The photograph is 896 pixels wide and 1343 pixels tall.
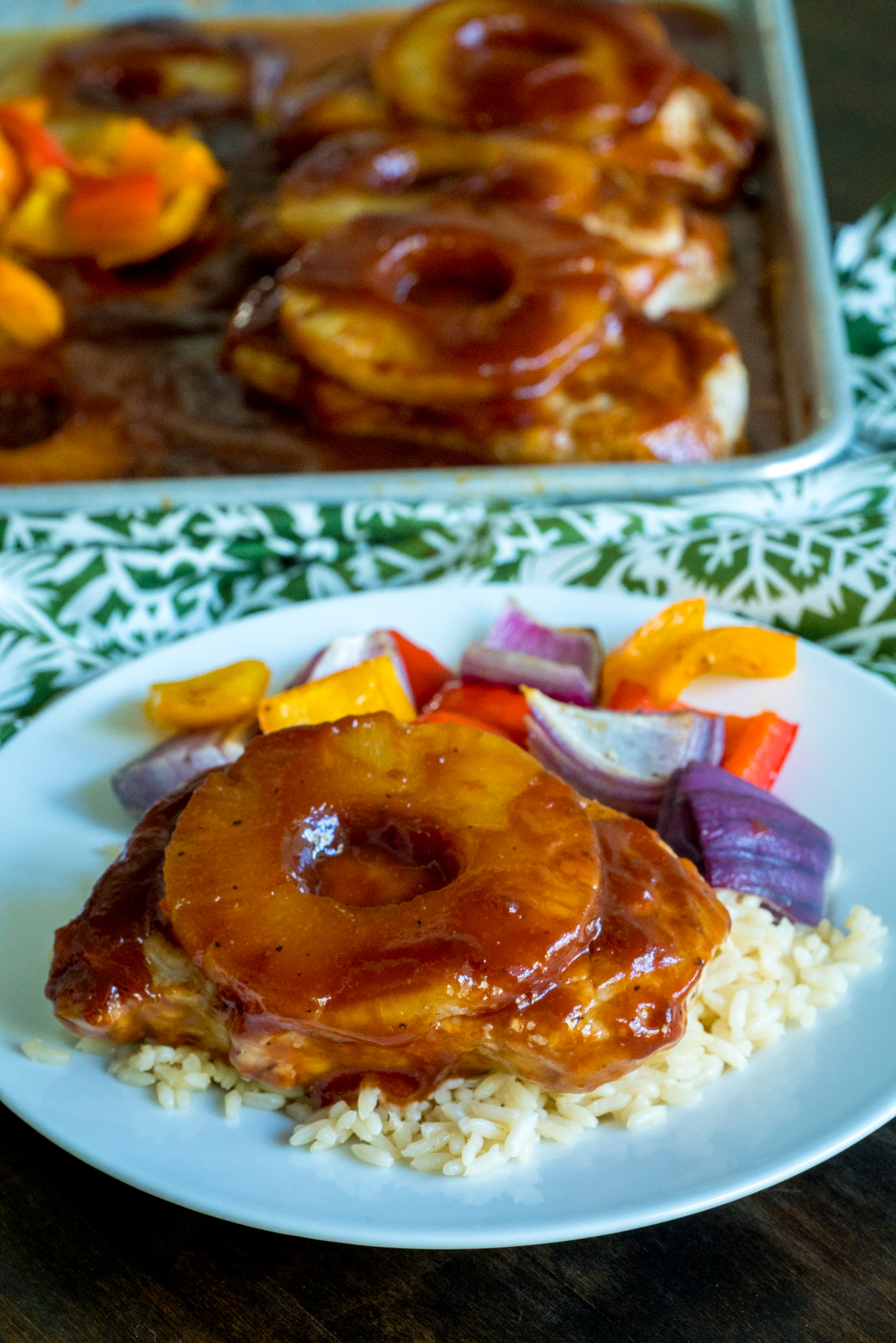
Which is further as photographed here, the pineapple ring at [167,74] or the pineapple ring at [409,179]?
the pineapple ring at [167,74]

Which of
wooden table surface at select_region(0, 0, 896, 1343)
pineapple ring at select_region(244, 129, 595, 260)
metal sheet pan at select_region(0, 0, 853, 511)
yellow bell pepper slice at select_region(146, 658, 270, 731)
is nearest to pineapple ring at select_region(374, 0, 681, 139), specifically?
pineapple ring at select_region(244, 129, 595, 260)

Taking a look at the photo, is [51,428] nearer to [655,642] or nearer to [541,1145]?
[655,642]

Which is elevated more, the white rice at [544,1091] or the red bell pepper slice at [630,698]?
the white rice at [544,1091]

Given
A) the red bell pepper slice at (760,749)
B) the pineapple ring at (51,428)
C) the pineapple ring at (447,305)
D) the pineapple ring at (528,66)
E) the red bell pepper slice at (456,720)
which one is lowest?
the pineapple ring at (51,428)

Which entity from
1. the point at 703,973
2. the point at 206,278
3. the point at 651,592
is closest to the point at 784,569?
the point at 651,592

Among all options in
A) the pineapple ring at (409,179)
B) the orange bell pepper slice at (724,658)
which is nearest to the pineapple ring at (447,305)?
the pineapple ring at (409,179)

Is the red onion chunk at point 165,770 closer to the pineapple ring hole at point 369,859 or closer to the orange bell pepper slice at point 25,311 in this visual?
the pineapple ring hole at point 369,859

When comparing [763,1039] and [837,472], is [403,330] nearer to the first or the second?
[837,472]
